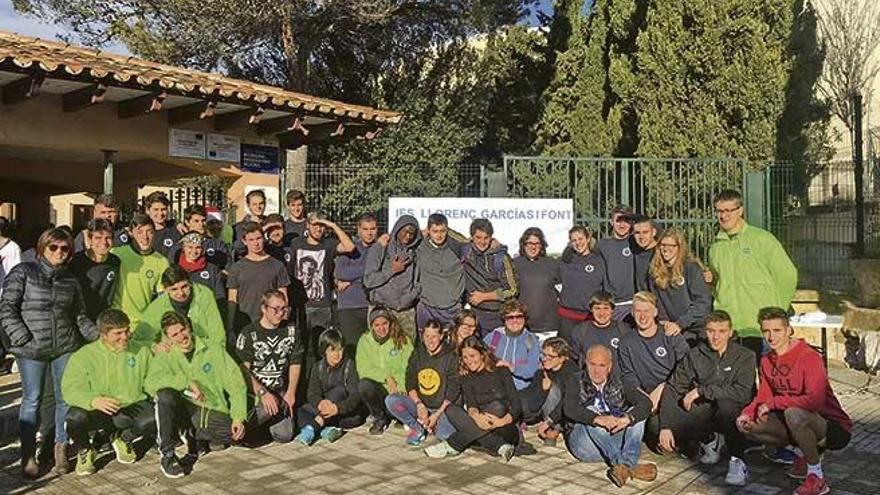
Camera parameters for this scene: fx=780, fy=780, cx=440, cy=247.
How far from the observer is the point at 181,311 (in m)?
5.75

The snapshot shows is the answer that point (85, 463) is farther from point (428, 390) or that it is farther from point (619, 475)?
point (619, 475)

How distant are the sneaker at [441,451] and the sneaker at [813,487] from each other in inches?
89.0

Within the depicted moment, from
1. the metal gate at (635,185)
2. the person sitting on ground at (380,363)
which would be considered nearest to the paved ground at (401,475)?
the person sitting on ground at (380,363)

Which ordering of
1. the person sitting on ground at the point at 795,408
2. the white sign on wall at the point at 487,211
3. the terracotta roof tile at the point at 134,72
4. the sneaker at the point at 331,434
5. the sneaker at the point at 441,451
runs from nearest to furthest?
the person sitting on ground at the point at 795,408, the sneaker at the point at 441,451, the sneaker at the point at 331,434, the terracotta roof tile at the point at 134,72, the white sign on wall at the point at 487,211

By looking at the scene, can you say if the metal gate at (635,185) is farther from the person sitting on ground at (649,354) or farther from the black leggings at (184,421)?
the black leggings at (184,421)

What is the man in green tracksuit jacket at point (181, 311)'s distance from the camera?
5715 mm

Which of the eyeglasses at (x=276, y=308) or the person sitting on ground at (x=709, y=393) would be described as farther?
the eyeglasses at (x=276, y=308)

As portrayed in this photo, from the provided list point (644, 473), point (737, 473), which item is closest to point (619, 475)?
point (644, 473)

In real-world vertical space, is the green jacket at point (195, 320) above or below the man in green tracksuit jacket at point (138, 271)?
below

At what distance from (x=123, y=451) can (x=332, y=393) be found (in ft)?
5.25

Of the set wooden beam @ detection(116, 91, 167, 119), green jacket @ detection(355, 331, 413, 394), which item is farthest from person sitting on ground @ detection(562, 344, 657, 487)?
wooden beam @ detection(116, 91, 167, 119)

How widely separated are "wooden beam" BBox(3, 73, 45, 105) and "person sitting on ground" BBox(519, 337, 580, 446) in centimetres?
534

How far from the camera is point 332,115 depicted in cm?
1010

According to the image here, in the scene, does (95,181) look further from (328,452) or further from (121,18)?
(328,452)
